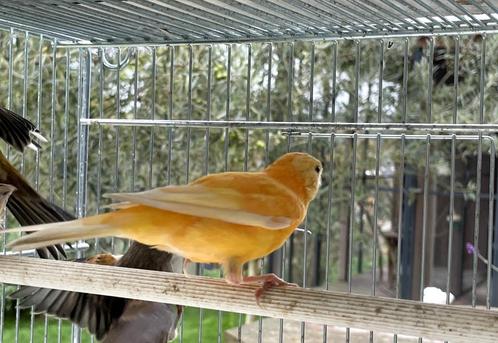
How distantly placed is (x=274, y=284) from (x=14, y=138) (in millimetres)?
674

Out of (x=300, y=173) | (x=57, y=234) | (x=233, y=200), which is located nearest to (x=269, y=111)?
(x=300, y=173)

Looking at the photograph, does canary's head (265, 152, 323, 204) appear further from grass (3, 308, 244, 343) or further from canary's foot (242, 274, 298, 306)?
grass (3, 308, 244, 343)

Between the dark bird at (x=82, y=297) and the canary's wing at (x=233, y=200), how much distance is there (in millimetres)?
490

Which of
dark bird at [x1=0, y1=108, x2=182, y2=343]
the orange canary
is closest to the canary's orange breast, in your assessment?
the orange canary

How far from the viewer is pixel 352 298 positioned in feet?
3.12

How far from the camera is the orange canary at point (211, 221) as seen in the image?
3.00 feet

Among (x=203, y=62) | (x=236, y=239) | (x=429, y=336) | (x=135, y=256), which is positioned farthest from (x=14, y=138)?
(x=203, y=62)

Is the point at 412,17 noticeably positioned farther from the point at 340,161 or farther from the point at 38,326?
the point at 38,326

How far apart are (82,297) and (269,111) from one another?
61 centimetres

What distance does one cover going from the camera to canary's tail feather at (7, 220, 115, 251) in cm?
86

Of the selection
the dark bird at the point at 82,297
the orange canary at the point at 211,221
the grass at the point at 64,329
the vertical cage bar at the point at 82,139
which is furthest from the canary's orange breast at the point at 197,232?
the grass at the point at 64,329

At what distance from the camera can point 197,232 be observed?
976mm

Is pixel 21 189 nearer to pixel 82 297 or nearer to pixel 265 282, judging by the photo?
pixel 82 297

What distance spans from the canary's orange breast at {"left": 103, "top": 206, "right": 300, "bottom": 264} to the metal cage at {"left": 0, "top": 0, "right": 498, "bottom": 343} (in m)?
0.49
